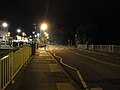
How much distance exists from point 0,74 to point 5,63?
1174mm

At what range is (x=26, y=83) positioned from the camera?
→ 11906 mm

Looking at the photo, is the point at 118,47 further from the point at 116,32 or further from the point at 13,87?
the point at 13,87

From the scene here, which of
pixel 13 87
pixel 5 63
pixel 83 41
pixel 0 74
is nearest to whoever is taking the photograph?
pixel 0 74

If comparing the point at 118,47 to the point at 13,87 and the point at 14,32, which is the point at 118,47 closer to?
the point at 13,87

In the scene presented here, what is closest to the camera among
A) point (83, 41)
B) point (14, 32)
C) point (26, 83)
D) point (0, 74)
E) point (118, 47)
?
point (0, 74)

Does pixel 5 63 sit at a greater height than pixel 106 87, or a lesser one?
greater

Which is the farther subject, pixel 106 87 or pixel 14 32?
pixel 14 32

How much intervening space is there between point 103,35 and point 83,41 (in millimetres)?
8038

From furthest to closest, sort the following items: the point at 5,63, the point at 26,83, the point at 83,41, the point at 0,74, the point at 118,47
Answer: the point at 83,41, the point at 118,47, the point at 26,83, the point at 5,63, the point at 0,74

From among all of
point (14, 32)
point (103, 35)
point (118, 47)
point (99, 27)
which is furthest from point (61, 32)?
point (118, 47)

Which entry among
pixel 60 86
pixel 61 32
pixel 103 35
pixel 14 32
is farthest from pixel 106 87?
pixel 14 32

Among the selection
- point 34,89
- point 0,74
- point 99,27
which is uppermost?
point 99,27

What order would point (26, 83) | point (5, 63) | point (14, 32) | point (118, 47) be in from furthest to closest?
point (14, 32) → point (118, 47) → point (26, 83) → point (5, 63)

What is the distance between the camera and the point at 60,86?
11047 mm
